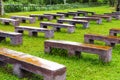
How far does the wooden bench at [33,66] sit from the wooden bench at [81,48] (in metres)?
1.84

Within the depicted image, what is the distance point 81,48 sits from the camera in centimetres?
842

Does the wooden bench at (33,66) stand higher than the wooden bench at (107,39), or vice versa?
the wooden bench at (33,66)

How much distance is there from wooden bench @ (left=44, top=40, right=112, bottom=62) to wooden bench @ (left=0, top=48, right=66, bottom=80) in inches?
72.3

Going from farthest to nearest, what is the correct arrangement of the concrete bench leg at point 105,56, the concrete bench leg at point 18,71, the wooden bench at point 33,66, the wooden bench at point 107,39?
the wooden bench at point 107,39, the concrete bench leg at point 105,56, the concrete bench leg at point 18,71, the wooden bench at point 33,66

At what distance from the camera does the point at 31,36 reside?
12781mm

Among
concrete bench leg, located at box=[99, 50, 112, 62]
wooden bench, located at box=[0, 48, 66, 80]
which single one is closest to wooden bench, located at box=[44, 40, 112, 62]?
concrete bench leg, located at box=[99, 50, 112, 62]

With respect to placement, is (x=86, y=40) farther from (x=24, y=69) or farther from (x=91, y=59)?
(x=24, y=69)

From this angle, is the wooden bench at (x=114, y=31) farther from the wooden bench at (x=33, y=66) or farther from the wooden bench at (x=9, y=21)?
the wooden bench at (x=33, y=66)

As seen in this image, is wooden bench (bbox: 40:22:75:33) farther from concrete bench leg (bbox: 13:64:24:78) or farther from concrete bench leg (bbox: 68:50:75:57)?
concrete bench leg (bbox: 13:64:24:78)

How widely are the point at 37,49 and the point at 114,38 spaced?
111 inches

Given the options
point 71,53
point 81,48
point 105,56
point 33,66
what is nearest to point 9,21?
point 71,53

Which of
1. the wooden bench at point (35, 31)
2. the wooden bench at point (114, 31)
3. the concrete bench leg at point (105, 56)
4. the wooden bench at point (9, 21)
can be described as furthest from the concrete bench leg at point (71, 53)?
the wooden bench at point (9, 21)

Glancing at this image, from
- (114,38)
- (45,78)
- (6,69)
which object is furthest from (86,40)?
(45,78)

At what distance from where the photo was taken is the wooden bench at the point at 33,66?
6.12 meters
